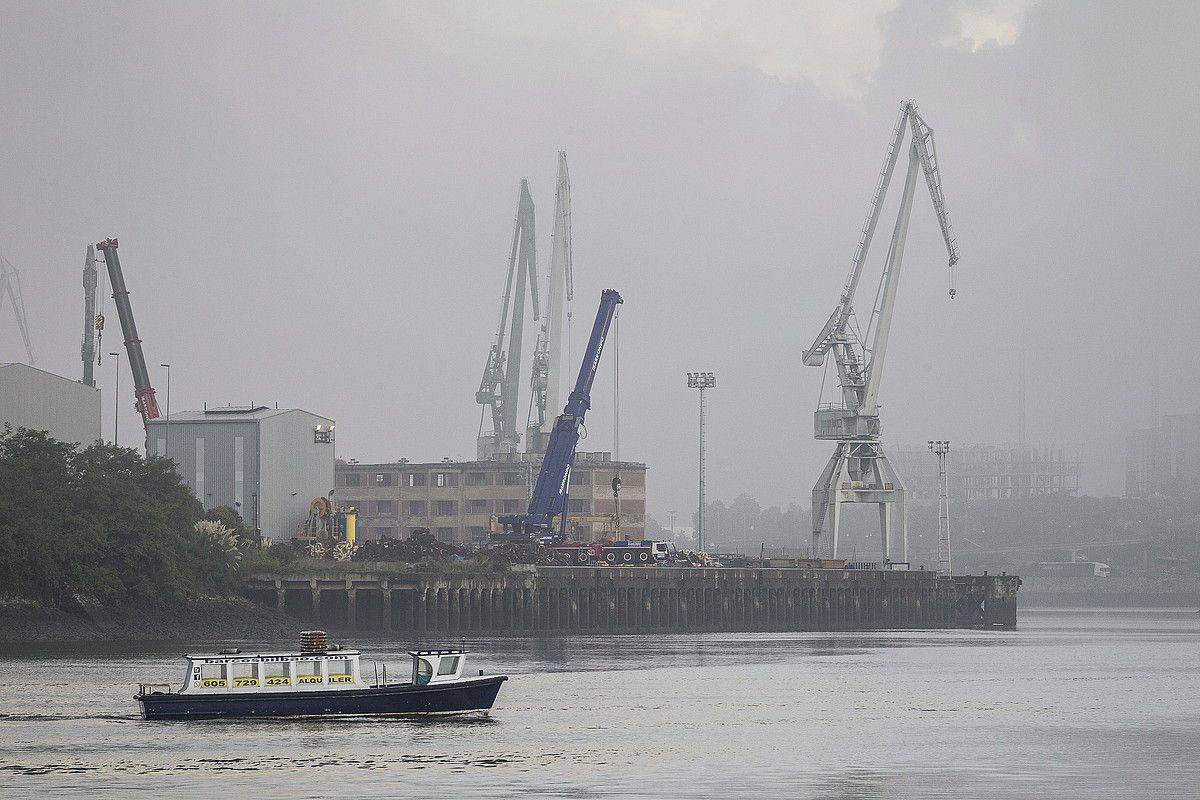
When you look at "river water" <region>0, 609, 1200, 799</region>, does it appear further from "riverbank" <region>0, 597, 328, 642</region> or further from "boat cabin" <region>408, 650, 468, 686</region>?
"riverbank" <region>0, 597, 328, 642</region>

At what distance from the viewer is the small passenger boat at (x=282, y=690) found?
57.7 metres

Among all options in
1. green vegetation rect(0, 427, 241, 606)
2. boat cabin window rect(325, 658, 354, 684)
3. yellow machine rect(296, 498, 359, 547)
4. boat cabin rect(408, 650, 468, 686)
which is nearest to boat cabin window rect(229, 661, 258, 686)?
boat cabin window rect(325, 658, 354, 684)

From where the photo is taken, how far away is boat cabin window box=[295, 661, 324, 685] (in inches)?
2280

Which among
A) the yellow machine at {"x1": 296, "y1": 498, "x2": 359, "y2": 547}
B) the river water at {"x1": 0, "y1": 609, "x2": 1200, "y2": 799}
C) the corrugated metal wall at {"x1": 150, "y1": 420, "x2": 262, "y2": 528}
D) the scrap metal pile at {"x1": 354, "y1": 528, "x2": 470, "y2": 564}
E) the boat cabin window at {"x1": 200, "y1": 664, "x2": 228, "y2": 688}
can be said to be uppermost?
the corrugated metal wall at {"x1": 150, "y1": 420, "x2": 262, "y2": 528}

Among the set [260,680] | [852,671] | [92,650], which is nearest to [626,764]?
[260,680]

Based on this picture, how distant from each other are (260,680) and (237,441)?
73.1m

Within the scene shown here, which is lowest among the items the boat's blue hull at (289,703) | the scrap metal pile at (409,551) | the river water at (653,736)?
the river water at (653,736)

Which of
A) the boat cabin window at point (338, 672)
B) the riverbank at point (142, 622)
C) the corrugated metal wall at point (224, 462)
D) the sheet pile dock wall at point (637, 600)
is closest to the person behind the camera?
the boat cabin window at point (338, 672)

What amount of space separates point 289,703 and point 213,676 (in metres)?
2.55

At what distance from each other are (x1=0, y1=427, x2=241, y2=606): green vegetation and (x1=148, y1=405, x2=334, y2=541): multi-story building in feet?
68.2

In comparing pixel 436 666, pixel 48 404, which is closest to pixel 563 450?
pixel 48 404

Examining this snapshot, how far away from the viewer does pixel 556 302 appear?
196m

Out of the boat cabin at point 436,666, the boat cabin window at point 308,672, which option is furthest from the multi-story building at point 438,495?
the boat cabin window at point 308,672

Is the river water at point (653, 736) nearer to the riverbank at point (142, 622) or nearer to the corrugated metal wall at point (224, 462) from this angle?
the riverbank at point (142, 622)
